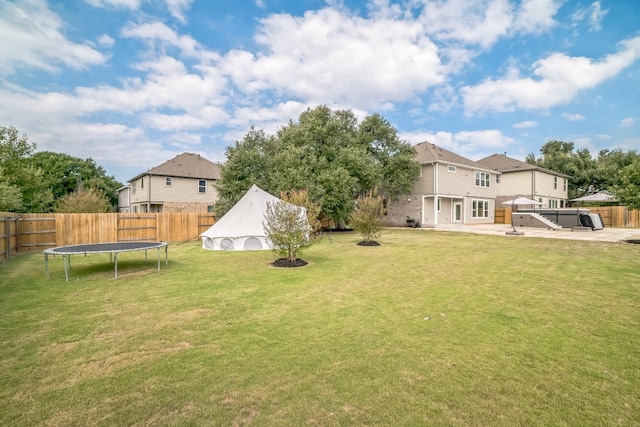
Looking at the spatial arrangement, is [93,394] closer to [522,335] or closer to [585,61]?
[522,335]

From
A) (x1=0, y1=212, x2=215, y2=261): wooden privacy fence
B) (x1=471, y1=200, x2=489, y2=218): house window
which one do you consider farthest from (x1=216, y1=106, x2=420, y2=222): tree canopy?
(x1=471, y1=200, x2=489, y2=218): house window

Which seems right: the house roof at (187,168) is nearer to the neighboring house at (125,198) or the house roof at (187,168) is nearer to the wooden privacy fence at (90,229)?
the neighboring house at (125,198)

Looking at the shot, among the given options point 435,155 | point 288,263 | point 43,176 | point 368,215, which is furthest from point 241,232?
point 43,176

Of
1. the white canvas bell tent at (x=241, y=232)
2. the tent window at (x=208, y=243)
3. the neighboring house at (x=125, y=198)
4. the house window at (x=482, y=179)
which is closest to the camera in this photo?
the white canvas bell tent at (x=241, y=232)

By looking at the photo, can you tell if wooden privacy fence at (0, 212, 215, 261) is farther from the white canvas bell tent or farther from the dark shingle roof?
the dark shingle roof

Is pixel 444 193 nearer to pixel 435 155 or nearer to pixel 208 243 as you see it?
pixel 435 155

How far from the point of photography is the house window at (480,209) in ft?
95.6

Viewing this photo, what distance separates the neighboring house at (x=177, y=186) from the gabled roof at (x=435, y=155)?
1896cm

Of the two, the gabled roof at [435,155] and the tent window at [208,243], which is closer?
the tent window at [208,243]

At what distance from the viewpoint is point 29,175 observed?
17.9 metres

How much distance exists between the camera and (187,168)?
2922 centimetres

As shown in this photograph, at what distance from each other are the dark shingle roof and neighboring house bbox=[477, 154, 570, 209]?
21.0 feet

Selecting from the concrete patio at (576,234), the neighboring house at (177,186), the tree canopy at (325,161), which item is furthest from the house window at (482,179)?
the neighboring house at (177,186)

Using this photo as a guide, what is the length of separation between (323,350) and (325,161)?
17757 mm
